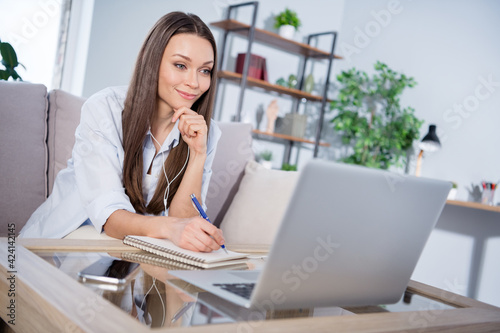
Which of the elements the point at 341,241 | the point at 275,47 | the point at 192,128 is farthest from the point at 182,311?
the point at 275,47

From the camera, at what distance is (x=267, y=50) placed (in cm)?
445

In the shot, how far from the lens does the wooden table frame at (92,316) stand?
509 mm

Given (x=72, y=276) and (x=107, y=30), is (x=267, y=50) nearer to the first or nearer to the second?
(x=107, y=30)

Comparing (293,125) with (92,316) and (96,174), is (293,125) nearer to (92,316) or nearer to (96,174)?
(96,174)

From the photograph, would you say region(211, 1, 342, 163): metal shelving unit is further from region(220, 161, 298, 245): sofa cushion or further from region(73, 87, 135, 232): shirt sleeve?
region(73, 87, 135, 232): shirt sleeve

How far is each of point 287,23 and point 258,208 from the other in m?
2.78

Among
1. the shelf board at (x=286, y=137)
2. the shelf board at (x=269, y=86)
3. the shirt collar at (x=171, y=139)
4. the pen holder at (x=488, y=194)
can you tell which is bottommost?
the pen holder at (x=488, y=194)

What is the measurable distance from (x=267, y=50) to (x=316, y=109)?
768 millimetres

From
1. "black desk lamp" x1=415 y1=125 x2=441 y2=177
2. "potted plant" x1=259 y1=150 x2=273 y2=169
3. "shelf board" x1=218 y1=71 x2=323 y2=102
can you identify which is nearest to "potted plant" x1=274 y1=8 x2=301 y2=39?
"shelf board" x1=218 y1=71 x2=323 y2=102

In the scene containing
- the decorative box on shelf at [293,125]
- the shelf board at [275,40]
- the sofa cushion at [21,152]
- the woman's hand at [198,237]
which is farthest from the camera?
the decorative box on shelf at [293,125]

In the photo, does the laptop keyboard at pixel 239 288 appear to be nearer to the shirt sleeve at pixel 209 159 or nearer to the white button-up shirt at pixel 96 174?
the white button-up shirt at pixel 96 174

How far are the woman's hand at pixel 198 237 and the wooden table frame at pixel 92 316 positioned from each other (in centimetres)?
26

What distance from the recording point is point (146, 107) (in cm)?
147

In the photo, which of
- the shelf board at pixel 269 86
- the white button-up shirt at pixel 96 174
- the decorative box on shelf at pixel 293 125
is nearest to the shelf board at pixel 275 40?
the shelf board at pixel 269 86
